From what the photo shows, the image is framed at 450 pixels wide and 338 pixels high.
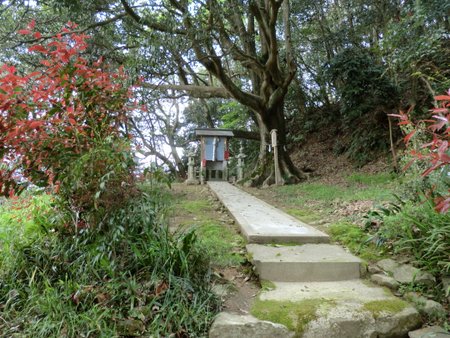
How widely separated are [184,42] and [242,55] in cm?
238

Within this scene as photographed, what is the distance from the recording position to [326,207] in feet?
18.9

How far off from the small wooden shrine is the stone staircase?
8.18 metres

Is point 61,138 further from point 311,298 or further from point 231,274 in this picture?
point 311,298

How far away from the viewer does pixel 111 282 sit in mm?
2430

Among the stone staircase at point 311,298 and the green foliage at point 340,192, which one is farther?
the green foliage at point 340,192

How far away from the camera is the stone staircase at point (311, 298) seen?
228 cm

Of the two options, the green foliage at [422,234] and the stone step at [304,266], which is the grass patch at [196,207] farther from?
the green foliage at [422,234]

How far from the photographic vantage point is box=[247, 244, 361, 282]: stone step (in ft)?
9.77

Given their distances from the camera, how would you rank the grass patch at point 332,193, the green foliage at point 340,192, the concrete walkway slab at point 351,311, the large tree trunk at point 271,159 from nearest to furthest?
the concrete walkway slab at point 351,311 < the grass patch at point 332,193 < the green foliage at point 340,192 < the large tree trunk at point 271,159

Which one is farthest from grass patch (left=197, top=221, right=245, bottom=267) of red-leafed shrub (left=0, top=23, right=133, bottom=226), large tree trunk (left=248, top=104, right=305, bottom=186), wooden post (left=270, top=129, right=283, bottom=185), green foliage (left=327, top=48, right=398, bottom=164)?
green foliage (left=327, top=48, right=398, bottom=164)

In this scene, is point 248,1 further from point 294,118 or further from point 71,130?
point 294,118

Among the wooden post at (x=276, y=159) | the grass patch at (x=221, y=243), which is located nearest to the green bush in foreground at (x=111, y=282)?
the grass patch at (x=221, y=243)

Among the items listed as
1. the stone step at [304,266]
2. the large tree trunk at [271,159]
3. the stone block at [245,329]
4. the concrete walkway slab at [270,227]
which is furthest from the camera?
the large tree trunk at [271,159]

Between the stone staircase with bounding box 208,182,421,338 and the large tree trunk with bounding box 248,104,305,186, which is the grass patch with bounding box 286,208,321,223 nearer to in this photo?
the stone staircase with bounding box 208,182,421,338
